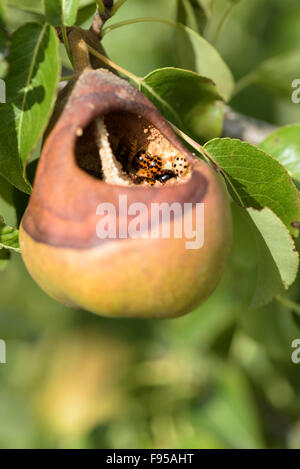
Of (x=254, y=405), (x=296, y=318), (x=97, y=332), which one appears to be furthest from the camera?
(x=97, y=332)

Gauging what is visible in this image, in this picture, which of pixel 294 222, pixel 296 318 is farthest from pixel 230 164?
pixel 296 318

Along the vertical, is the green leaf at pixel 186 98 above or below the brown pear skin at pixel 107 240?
above

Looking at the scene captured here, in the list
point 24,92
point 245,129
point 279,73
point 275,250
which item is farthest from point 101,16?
point 279,73

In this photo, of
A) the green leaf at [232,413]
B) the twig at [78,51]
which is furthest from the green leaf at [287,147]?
the green leaf at [232,413]

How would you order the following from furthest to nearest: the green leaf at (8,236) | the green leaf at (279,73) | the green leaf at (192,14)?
the green leaf at (279,73)
the green leaf at (192,14)
the green leaf at (8,236)

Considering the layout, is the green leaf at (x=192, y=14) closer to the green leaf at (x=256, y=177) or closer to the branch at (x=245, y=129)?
the branch at (x=245, y=129)

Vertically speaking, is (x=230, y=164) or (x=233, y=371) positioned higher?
(x=230, y=164)

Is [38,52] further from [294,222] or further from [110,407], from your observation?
[110,407]
